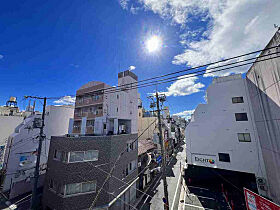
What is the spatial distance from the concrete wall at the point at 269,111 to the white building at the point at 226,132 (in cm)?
124

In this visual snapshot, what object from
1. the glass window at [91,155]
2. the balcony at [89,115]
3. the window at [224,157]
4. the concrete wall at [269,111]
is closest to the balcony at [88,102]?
the balcony at [89,115]

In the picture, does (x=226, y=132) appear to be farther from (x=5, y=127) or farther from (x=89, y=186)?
(x=5, y=127)

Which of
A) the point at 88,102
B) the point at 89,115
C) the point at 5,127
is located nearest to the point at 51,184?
the point at 89,115

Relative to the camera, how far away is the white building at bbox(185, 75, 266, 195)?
14.1m

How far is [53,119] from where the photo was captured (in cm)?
2195

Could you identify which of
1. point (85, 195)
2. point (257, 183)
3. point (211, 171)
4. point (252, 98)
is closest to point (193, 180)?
point (211, 171)

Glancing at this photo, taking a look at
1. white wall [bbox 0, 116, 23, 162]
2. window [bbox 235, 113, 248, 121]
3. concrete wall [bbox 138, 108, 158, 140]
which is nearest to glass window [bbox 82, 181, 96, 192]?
concrete wall [bbox 138, 108, 158, 140]

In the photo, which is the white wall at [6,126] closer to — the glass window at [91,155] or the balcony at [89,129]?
the balcony at [89,129]

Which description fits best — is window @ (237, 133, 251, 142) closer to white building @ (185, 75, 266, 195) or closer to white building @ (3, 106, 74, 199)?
white building @ (185, 75, 266, 195)

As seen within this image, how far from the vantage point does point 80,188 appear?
408 inches

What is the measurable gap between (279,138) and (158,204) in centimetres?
1307

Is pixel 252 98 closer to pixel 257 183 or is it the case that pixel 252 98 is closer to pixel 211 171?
pixel 257 183

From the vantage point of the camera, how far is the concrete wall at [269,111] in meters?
9.10

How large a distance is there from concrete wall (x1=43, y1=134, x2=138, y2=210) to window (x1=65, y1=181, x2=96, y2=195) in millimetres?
331
